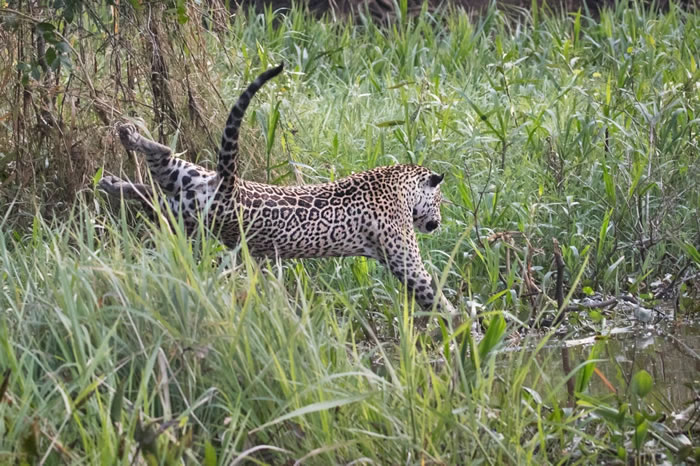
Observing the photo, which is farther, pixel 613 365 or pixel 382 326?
pixel 382 326

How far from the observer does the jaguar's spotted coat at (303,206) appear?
4887mm

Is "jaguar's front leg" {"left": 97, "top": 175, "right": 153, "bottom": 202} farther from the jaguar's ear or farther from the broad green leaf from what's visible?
the broad green leaf

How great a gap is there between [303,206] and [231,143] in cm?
59

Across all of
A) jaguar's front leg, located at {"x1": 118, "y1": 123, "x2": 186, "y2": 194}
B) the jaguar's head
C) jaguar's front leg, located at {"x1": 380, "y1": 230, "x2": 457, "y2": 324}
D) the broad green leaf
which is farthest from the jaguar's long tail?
the broad green leaf

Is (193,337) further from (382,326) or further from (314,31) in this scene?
(314,31)

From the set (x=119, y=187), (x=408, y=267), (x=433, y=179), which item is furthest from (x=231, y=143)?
(x=433, y=179)

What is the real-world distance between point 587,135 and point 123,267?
356cm

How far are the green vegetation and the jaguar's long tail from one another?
0.27m

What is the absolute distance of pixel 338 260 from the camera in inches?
236

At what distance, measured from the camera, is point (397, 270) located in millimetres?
5480

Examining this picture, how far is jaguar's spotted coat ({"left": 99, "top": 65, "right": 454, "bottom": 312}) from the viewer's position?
4887 millimetres

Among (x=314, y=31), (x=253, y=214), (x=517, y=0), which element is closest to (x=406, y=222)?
(x=253, y=214)

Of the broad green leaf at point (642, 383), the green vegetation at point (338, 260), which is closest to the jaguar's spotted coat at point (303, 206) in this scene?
the green vegetation at point (338, 260)

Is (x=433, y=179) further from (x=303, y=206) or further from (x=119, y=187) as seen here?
(x=119, y=187)
